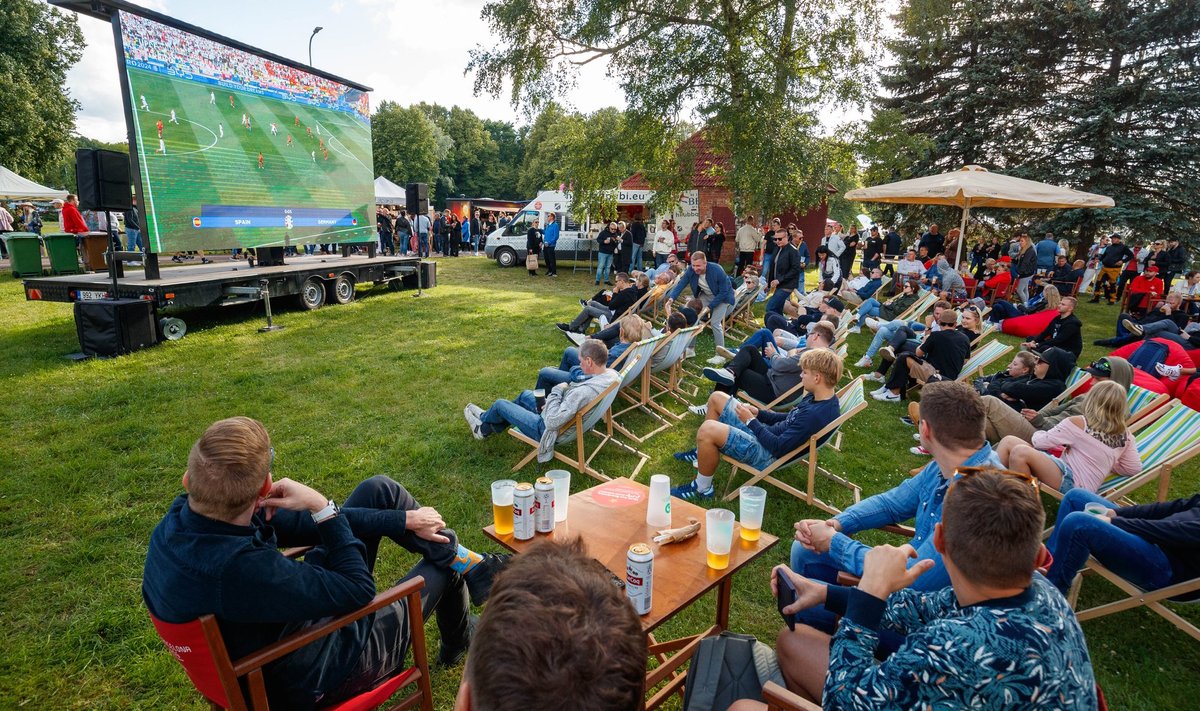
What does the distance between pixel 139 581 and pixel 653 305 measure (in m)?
8.53

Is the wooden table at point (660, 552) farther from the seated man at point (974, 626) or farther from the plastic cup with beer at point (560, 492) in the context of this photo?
the seated man at point (974, 626)

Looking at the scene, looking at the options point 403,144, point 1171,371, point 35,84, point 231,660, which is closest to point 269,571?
point 231,660

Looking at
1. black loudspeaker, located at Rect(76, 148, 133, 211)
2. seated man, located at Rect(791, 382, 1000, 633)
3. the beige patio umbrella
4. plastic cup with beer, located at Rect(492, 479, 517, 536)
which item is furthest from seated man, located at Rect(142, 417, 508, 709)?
the beige patio umbrella

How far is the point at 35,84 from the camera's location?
819 inches

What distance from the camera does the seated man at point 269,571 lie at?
1.72m

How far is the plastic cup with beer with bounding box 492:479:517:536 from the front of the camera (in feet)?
7.89

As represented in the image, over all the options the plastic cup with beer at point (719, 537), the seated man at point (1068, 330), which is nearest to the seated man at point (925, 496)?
the plastic cup with beer at point (719, 537)

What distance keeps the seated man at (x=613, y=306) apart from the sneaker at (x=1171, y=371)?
6.50 metres

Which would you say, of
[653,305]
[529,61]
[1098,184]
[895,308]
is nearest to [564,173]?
[529,61]

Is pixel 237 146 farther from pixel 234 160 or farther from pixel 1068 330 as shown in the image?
pixel 1068 330

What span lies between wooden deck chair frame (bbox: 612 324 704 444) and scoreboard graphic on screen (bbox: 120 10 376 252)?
729 centimetres

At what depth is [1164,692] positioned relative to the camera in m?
2.67

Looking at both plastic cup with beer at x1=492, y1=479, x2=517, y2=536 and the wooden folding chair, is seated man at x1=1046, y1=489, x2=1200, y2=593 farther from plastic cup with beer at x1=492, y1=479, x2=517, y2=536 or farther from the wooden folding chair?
the wooden folding chair

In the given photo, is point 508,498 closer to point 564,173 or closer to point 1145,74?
point 564,173
